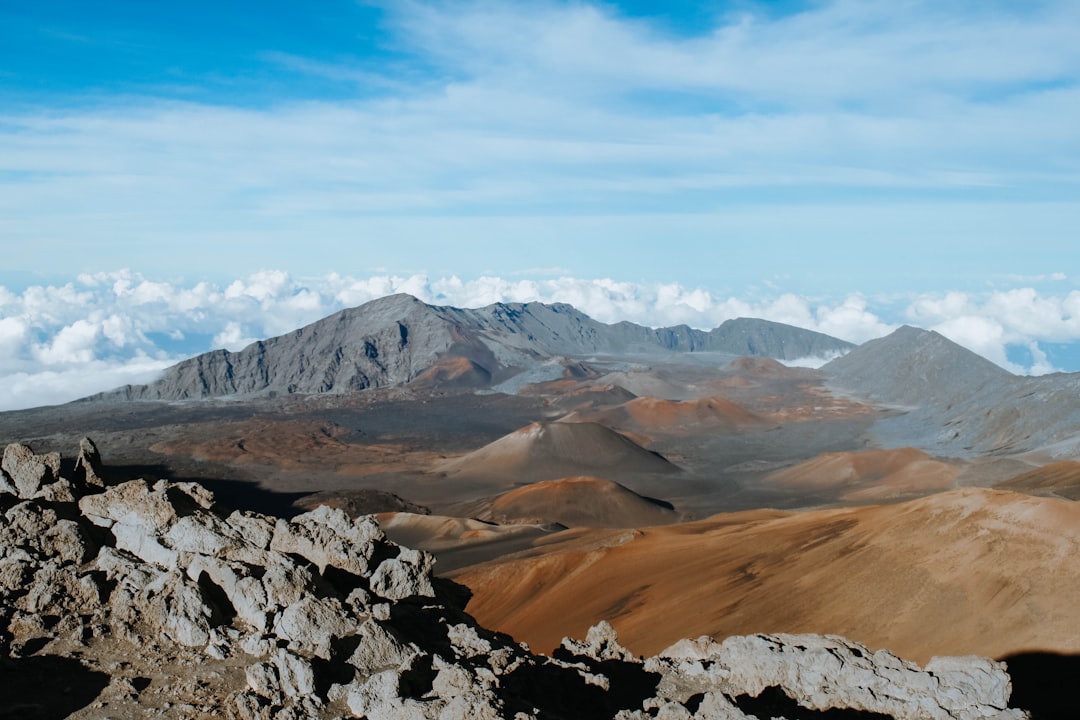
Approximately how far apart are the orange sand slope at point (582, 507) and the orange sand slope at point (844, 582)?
1877cm

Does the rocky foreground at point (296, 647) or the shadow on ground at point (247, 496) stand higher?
the rocky foreground at point (296, 647)

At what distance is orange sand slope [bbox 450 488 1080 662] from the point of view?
19859mm

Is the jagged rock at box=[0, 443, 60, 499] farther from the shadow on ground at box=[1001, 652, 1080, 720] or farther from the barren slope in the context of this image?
the barren slope

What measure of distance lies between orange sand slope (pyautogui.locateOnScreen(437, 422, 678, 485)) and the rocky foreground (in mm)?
57531

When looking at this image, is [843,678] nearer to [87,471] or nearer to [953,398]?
[87,471]

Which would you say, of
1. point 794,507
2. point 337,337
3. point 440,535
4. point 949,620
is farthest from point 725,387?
point 949,620

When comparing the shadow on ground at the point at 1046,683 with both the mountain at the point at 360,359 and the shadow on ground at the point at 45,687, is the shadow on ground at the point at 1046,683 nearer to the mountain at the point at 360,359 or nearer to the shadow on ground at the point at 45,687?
the shadow on ground at the point at 45,687

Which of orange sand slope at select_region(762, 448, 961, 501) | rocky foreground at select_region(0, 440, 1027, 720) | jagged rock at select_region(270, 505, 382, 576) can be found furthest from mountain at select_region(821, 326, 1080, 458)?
jagged rock at select_region(270, 505, 382, 576)

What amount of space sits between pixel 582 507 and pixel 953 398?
67256mm

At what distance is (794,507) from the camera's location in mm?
55000

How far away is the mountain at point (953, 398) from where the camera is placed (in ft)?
241

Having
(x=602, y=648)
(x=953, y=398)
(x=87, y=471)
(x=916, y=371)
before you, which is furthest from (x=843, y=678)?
(x=916, y=371)

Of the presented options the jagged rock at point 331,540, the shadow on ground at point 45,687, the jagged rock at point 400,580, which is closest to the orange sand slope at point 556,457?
the jagged rock at point 331,540

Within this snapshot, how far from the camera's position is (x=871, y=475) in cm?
6366
